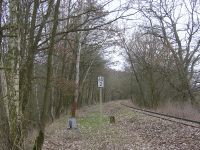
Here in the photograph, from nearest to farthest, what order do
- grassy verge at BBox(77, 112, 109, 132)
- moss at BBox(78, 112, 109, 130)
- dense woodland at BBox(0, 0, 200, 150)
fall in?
dense woodland at BBox(0, 0, 200, 150) → grassy verge at BBox(77, 112, 109, 132) → moss at BBox(78, 112, 109, 130)

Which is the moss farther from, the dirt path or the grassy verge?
the dirt path

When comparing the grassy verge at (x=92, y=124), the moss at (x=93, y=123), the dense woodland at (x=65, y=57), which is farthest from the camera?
the moss at (x=93, y=123)

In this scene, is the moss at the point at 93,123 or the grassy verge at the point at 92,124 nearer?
the grassy verge at the point at 92,124

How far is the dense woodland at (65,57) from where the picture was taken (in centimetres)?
1047

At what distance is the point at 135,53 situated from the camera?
51.7m

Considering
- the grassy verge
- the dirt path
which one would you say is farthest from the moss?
the dirt path

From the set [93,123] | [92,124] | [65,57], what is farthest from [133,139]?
[65,57]

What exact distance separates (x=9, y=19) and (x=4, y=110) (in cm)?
265

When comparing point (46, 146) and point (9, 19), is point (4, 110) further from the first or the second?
point (46, 146)

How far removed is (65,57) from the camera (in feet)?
105

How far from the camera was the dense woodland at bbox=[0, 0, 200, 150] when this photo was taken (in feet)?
34.3

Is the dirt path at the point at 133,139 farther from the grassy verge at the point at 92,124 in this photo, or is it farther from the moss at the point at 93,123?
the moss at the point at 93,123

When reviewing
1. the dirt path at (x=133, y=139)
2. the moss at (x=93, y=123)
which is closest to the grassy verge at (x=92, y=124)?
the moss at (x=93, y=123)

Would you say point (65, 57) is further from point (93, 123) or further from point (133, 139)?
point (133, 139)
